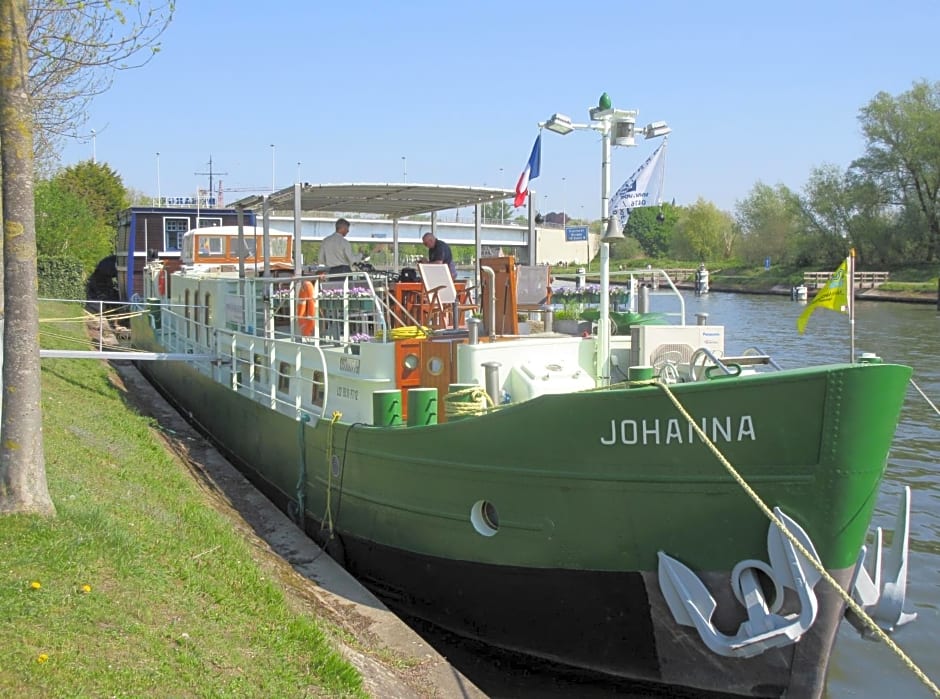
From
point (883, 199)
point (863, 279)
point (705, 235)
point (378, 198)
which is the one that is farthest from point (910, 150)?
point (378, 198)

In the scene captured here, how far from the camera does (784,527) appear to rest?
17.9 feet

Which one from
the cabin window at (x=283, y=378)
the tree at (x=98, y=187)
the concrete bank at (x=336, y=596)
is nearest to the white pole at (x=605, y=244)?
the concrete bank at (x=336, y=596)

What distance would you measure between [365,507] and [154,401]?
10.1 m

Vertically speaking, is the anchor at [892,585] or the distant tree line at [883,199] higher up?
the distant tree line at [883,199]

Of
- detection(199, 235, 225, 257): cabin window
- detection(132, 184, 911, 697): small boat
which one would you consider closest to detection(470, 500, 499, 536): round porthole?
detection(132, 184, 911, 697): small boat

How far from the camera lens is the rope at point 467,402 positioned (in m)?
7.36

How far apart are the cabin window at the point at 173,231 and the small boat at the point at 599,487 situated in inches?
722

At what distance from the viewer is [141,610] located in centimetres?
509

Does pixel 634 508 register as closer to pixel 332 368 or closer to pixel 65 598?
pixel 65 598

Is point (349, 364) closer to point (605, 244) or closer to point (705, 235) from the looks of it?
point (605, 244)

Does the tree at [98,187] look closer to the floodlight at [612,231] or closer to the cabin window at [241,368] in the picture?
the cabin window at [241,368]

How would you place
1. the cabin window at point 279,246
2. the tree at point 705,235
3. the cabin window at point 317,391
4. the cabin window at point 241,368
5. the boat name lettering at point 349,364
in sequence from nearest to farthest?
1. the boat name lettering at point 349,364
2. the cabin window at point 317,391
3. the cabin window at point 241,368
4. the cabin window at point 279,246
5. the tree at point 705,235

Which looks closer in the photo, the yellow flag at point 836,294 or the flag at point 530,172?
the yellow flag at point 836,294

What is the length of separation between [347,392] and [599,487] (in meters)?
3.68
